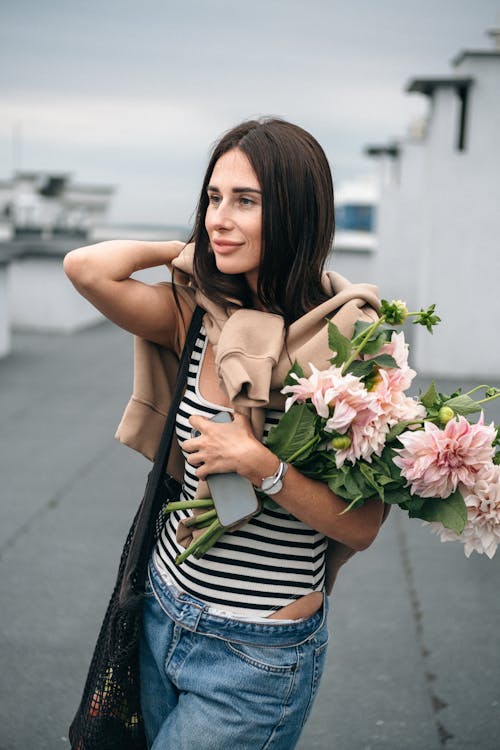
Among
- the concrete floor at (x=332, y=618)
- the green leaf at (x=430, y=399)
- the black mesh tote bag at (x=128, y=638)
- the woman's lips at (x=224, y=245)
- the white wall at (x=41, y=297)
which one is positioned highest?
the woman's lips at (x=224, y=245)

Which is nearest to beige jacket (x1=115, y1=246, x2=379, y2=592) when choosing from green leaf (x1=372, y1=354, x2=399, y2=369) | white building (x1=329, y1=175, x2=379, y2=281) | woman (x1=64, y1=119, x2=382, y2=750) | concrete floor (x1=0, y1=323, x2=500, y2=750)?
woman (x1=64, y1=119, x2=382, y2=750)

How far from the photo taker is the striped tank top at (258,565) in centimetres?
211

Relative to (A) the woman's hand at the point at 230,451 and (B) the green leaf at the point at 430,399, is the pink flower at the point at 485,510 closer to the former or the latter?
(B) the green leaf at the point at 430,399

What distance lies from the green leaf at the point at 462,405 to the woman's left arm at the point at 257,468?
0.32 metres

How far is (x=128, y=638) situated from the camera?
223 cm

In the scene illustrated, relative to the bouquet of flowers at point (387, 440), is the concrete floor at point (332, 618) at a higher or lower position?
lower

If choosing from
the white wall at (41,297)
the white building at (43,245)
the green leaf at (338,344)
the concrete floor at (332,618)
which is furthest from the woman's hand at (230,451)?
the white wall at (41,297)

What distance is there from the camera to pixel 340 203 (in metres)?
37.8

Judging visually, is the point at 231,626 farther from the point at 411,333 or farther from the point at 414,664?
the point at 411,333

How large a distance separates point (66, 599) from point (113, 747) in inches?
102

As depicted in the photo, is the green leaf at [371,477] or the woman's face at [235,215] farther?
the woman's face at [235,215]

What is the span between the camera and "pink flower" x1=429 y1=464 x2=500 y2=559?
6.56ft

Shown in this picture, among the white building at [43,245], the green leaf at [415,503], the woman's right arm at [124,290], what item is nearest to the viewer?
the green leaf at [415,503]

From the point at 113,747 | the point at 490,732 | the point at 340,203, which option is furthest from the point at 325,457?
the point at 340,203
